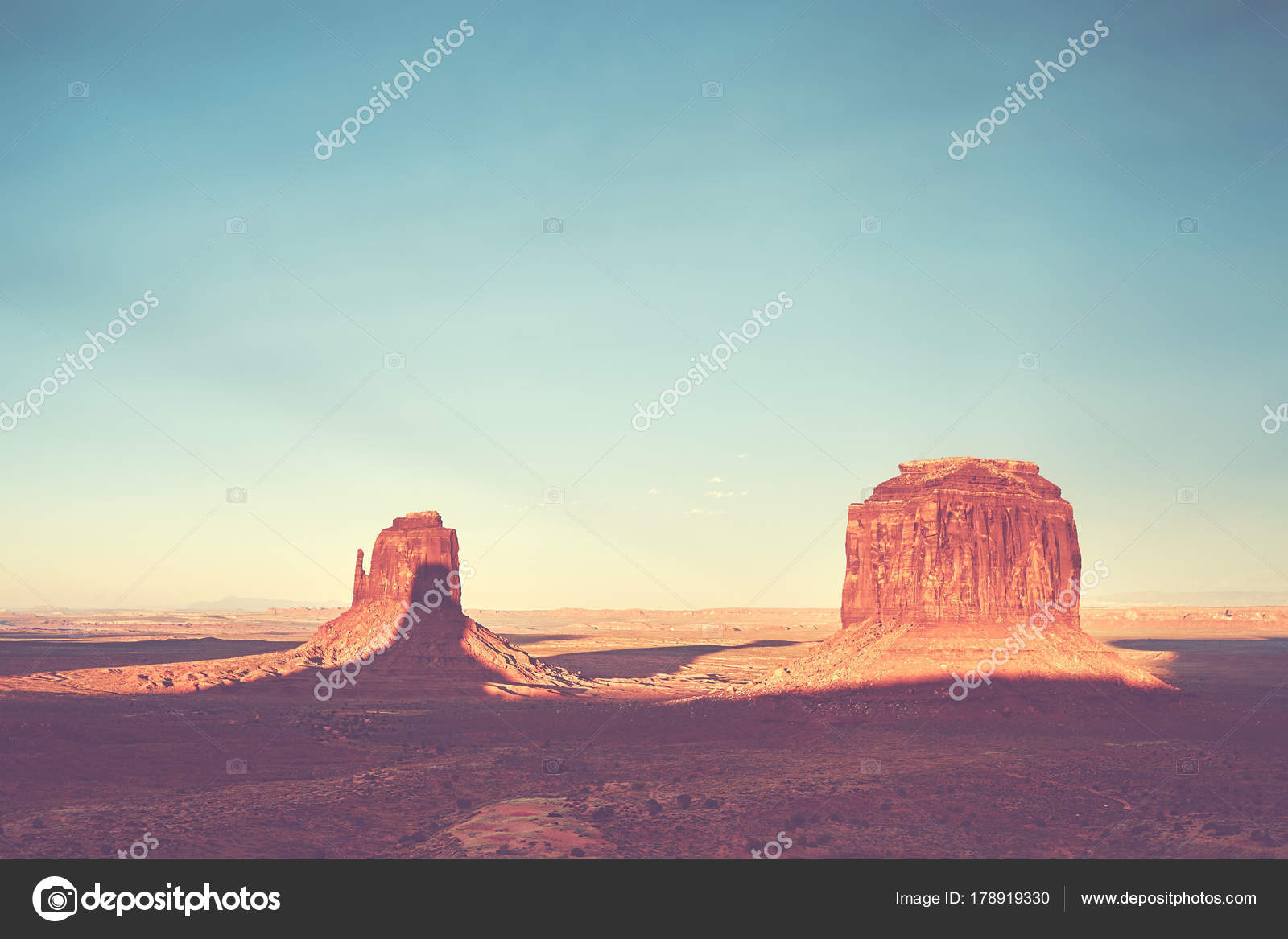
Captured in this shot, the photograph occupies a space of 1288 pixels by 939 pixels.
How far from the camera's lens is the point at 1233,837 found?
21.0 m

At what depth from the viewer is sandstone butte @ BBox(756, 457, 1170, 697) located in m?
38.5

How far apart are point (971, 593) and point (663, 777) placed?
19100 mm

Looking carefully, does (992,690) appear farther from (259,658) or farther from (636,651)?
(636,651)

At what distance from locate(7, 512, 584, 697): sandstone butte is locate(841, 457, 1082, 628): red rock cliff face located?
2594 centimetres

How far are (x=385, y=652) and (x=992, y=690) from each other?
40319 millimetres

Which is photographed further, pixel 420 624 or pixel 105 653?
pixel 105 653

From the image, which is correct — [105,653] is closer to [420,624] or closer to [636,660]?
[636,660]

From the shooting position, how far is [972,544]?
40.6 m

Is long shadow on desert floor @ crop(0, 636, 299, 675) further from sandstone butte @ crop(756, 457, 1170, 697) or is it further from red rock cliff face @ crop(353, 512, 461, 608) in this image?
sandstone butte @ crop(756, 457, 1170, 697)

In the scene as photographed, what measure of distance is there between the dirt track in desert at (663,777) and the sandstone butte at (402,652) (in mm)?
7627

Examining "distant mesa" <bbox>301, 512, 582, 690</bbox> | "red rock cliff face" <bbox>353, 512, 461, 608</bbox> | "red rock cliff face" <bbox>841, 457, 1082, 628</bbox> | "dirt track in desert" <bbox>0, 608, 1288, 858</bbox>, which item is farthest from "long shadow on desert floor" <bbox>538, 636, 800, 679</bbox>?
"red rock cliff face" <bbox>841, 457, 1082, 628</bbox>

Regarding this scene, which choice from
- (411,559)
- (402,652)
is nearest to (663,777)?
(402,652)
